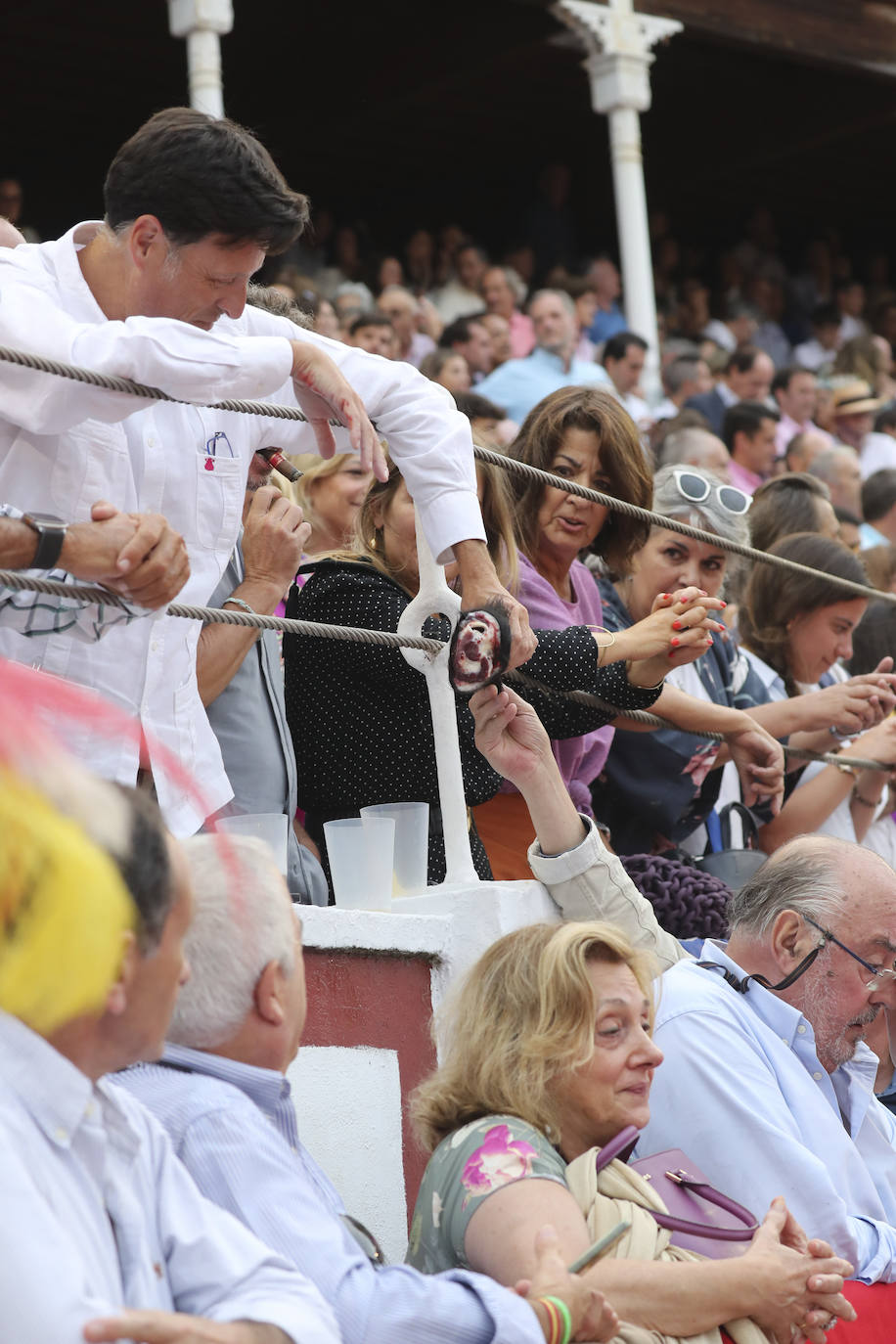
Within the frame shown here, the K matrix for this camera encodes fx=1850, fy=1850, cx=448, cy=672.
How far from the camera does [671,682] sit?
4.37 meters

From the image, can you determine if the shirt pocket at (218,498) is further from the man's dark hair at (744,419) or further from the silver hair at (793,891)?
the man's dark hair at (744,419)

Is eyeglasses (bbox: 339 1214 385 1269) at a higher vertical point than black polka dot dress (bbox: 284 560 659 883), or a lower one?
lower

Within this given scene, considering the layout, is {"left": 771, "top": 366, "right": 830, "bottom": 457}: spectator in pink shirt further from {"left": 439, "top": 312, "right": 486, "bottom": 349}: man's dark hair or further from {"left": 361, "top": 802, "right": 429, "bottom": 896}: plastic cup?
{"left": 361, "top": 802, "right": 429, "bottom": 896}: plastic cup

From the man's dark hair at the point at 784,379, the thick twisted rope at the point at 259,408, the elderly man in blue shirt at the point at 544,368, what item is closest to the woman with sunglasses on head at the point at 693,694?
the thick twisted rope at the point at 259,408

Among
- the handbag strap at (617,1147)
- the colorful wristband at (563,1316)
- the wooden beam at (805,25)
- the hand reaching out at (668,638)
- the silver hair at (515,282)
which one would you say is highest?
the wooden beam at (805,25)

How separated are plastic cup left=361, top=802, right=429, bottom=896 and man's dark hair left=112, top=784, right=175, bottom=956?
1.35 m

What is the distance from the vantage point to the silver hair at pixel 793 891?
3426mm

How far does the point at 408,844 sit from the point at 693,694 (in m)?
1.43

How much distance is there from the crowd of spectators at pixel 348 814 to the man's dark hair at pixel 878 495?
9.52 feet

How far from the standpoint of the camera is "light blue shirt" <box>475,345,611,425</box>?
879cm

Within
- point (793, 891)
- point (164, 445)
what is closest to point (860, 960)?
point (793, 891)

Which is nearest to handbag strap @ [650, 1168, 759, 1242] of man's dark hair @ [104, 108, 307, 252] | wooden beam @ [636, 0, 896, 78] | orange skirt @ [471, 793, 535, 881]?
orange skirt @ [471, 793, 535, 881]

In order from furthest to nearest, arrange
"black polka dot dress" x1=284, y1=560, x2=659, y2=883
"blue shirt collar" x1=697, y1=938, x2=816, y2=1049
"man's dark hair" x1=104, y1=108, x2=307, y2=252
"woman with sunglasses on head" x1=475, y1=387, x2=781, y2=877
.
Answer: "woman with sunglasses on head" x1=475, y1=387, x2=781, y2=877, "black polka dot dress" x1=284, y1=560, x2=659, y2=883, "blue shirt collar" x1=697, y1=938, x2=816, y2=1049, "man's dark hair" x1=104, y1=108, x2=307, y2=252

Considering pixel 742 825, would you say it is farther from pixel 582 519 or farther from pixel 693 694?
pixel 582 519
